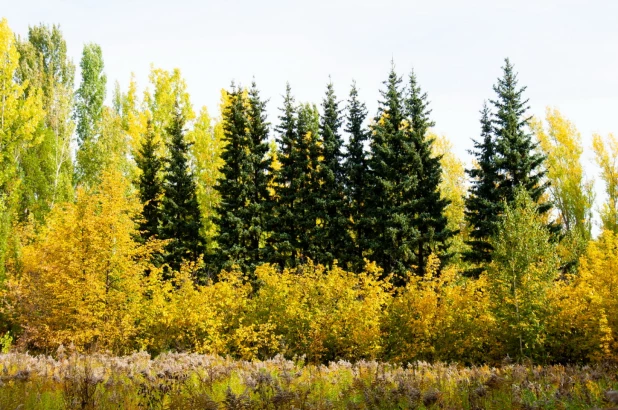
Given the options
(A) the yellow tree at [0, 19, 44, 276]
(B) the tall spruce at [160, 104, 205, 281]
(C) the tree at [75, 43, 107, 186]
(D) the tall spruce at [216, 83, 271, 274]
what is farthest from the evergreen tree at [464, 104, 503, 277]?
(C) the tree at [75, 43, 107, 186]

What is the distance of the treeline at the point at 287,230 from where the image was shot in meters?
17.1

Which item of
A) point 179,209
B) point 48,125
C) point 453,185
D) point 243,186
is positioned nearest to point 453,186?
point 453,185

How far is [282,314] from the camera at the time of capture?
18.3m

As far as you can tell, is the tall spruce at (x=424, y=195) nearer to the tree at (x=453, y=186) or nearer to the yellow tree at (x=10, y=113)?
the tree at (x=453, y=186)

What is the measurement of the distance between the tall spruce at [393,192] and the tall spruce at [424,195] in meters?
0.32

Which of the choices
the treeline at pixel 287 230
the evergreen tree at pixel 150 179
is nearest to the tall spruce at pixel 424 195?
the treeline at pixel 287 230

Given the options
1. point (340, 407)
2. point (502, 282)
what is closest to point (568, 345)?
point (502, 282)

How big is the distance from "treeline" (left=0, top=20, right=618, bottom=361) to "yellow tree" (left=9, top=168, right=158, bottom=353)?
3.0 inches

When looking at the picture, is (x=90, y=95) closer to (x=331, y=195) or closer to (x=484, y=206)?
(x=331, y=195)

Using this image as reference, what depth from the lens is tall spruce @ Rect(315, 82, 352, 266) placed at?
97.7 ft

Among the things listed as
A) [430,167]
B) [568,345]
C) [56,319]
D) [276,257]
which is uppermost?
[430,167]

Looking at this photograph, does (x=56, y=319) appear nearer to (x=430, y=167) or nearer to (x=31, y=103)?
(x=31, y=103)

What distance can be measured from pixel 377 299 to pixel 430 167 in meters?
13.7

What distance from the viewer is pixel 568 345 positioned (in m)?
16.8
